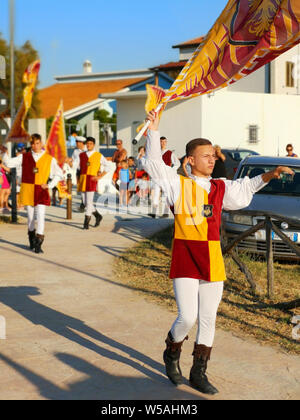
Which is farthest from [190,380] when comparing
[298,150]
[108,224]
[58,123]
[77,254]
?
[298,150]

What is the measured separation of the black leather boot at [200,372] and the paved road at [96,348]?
0.20 ft

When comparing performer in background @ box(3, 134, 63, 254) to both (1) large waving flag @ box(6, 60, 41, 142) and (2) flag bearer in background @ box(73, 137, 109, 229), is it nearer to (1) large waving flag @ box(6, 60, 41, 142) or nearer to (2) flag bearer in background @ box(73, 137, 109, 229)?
(2) flag bearer in background @ box(73, 137, 109, 229)

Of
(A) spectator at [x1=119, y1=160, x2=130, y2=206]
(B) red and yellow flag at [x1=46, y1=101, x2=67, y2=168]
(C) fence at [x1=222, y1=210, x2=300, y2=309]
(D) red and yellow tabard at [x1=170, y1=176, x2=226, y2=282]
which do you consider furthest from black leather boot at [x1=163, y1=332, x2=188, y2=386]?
(A) spectator at [x1=119, y1=160, x2=130, y2=206]

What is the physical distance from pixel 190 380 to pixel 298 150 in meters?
30.9

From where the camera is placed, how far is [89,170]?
1468 centimetres

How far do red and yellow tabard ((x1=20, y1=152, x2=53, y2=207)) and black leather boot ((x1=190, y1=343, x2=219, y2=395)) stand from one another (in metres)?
6.83

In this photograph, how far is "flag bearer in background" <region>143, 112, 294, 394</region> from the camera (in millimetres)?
5172

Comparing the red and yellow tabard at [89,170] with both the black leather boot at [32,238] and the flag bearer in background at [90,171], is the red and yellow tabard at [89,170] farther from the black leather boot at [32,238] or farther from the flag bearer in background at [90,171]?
the black leather boot at [32,238]

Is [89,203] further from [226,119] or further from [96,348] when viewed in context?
[226,119]

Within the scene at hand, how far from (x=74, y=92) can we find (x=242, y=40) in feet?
162

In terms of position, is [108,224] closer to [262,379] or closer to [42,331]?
[42,331]

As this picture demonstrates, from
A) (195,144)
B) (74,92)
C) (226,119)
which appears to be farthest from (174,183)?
(74,92)

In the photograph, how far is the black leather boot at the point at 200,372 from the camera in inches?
202

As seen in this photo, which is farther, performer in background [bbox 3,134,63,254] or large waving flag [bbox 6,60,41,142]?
large waving flag [bbox 6,60,41,142]
